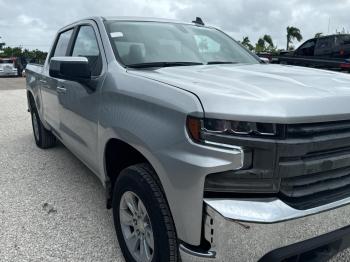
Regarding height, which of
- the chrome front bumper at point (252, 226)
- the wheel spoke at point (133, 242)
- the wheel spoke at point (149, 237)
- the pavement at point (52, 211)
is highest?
the chrome front bumper at point (252, 226)

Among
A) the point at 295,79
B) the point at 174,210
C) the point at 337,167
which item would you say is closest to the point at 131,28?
the point at 295,79

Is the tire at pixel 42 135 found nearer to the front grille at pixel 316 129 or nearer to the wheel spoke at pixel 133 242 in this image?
the wheel spoke at pixel 133 242

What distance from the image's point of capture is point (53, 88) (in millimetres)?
4105

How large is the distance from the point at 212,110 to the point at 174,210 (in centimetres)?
56

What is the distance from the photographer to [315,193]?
190cm

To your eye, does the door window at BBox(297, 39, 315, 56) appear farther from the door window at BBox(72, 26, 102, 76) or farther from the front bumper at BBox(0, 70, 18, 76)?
the front bumper at BBox(0, 70, 18, 76)

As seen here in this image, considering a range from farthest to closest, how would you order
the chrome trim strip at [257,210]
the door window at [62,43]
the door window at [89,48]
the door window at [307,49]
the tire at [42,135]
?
the door window at [307,49] < the tire at [42,135] < the door window at [62,43] < the door window at [89,48] < the chrome trim strip at [257,210]

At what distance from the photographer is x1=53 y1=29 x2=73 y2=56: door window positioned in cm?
420

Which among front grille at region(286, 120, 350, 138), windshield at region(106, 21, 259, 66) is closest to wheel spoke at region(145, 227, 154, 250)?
front grille at region(286, 120, 350, 138)

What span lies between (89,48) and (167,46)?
73 cm

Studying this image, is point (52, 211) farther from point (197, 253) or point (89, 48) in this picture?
point (197, 253)

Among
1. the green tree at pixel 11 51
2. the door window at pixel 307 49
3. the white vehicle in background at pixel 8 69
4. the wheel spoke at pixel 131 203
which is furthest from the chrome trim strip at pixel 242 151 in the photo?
the green tree at pixel 11 51

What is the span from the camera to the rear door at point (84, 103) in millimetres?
2936

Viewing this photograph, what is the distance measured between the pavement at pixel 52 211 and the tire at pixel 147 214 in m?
0.33
